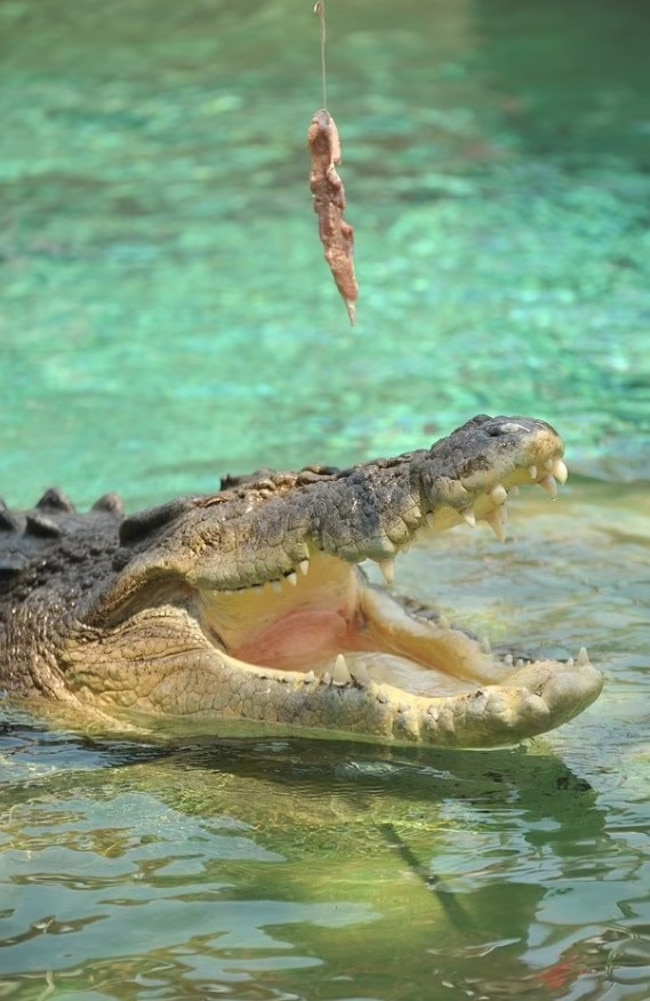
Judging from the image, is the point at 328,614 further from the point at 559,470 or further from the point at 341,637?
the point at 559,470

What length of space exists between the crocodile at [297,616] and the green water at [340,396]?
0.57 feet

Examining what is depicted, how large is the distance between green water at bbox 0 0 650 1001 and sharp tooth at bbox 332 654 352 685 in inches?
8.4

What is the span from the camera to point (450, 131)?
1484cm

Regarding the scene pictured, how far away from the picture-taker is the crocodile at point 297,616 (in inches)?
176

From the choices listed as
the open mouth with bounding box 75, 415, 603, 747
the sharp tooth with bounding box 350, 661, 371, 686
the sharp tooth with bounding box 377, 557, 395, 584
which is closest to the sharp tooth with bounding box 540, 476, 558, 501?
the open mouth with bounding box 75, 415, 603, 747

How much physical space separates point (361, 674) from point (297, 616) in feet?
1.75

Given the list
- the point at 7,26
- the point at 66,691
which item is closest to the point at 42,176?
the point at 7,26

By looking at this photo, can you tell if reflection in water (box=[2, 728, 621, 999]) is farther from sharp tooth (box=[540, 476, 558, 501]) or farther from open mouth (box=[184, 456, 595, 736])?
sharp tooth (box=[540, 476, 558, 501])

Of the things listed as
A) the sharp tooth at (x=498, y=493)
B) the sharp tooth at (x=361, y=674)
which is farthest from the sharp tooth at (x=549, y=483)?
the sharp tooth at (x=361, y=674)

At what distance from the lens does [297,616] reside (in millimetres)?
5312

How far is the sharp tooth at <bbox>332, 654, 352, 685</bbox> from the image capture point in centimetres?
479

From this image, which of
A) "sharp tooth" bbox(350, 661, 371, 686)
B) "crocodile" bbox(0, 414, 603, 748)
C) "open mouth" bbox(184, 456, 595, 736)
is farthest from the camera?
"open mouth" bbox(184, 456, 595, 736)

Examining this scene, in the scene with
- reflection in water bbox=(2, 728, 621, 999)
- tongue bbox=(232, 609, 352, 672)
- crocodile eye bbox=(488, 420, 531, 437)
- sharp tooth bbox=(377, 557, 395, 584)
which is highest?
crocodile eye bbox=(488, 420, 531, 437)

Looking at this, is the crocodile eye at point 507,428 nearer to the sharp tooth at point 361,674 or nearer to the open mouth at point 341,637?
the open mouth at point 341,637
